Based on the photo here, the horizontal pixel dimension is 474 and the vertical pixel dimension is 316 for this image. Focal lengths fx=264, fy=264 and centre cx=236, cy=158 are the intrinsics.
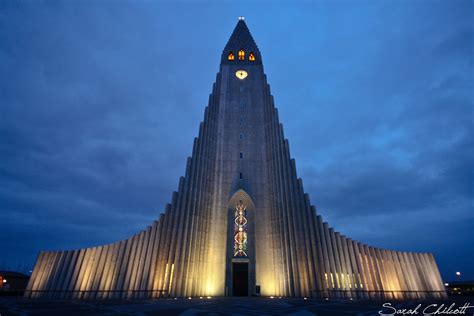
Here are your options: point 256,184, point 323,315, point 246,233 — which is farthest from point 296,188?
point 323,315

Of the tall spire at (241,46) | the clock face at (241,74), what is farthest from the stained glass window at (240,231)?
the tall spire at (241,46)

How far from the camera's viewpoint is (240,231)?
25.2 metres

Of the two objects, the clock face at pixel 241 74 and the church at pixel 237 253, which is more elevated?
the clock face at pixel 241 74

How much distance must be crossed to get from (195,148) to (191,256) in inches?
395

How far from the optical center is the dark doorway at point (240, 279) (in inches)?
928

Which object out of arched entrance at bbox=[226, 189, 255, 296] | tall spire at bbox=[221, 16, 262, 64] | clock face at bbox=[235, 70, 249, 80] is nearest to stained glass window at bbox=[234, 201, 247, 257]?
arched entrance at bbox=[226, 189, 255, 296]

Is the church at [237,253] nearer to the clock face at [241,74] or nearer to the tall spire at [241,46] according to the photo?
the clock face at [241,74]

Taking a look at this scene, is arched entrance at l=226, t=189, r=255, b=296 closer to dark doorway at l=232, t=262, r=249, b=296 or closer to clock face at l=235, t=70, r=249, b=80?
dark doorway at l=232, t=262, r=249, b=296

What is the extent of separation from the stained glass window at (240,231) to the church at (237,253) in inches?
3.6

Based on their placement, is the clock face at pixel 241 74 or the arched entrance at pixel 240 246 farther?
the clock face at pixel 241 74

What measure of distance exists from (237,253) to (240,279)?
223 centimetres

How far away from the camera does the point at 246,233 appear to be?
25219mm

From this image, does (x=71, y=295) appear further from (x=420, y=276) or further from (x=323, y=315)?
(x=420, y=276)

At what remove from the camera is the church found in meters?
21.6
